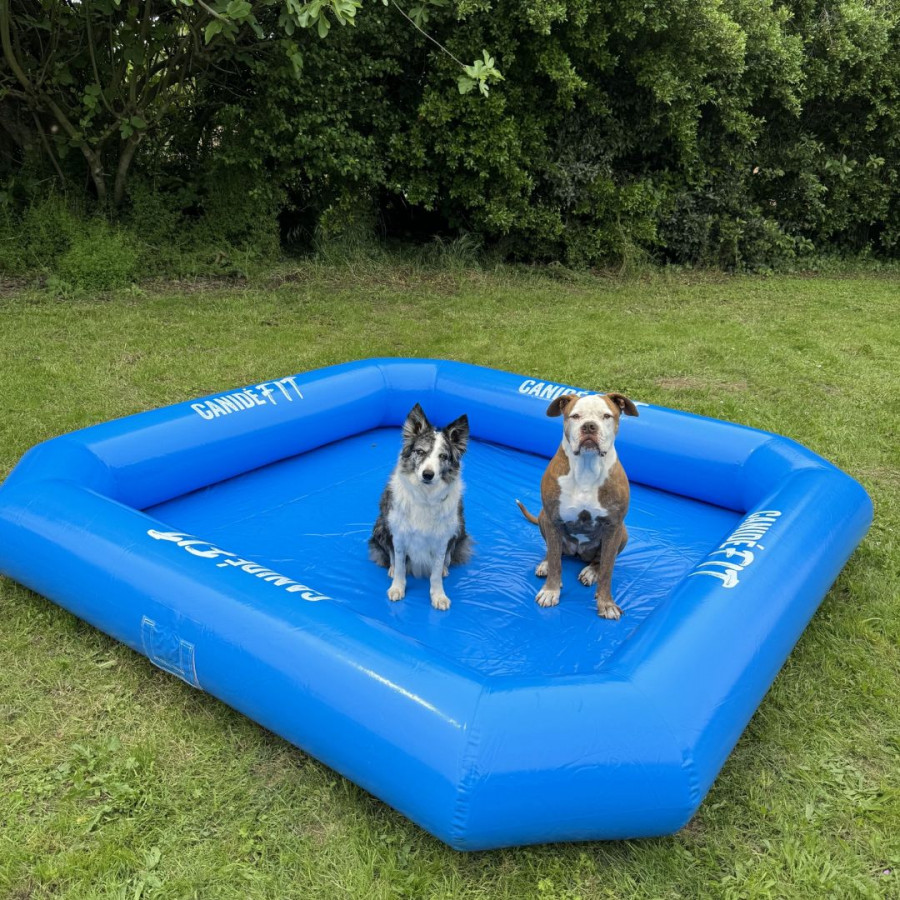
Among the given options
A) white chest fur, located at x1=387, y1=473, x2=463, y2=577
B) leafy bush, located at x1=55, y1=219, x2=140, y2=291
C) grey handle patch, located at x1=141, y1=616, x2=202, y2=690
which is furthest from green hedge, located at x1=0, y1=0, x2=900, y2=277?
grey handle patch, located at x1=141, y1=616, x2=202, y2=690

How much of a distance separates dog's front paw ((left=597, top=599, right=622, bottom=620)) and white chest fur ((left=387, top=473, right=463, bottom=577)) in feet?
2.74

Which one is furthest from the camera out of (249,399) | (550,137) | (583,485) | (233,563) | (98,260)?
(550,137)

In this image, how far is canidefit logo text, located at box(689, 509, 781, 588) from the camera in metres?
3.59

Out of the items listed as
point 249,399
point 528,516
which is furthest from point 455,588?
point 249,399

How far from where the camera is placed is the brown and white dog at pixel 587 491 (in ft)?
11.9

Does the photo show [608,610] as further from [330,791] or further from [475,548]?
[330,791]

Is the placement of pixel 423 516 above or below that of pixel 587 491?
below

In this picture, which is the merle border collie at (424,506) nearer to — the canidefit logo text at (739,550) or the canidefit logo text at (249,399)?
the canidefit logo text at (739,550)

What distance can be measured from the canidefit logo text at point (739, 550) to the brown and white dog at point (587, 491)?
0.48 m

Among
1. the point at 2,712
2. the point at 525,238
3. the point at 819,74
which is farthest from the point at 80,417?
the point at 819,74

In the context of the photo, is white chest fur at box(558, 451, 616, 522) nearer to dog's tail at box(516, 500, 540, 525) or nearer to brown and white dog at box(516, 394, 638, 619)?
brown and white dog at box(516, 394, 638, 619)

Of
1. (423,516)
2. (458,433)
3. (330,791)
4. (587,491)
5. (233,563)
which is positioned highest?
(458,433)

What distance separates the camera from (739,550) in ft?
12.5

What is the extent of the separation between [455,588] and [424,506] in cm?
70
